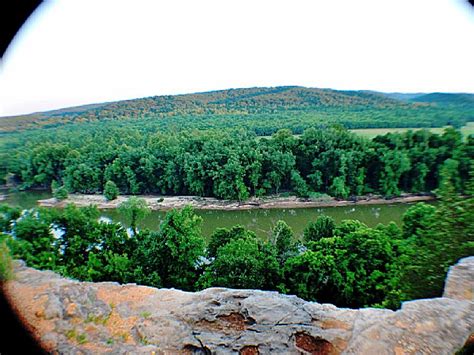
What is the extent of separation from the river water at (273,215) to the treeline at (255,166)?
1.11 metres

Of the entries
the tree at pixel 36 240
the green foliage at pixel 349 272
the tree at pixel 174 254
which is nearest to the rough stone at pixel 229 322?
the tree at pixel 36 240

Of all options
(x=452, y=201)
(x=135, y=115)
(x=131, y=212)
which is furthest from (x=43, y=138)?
(x=135, y=115)

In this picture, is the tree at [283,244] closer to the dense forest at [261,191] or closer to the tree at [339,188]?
the dense forest at [261,191]

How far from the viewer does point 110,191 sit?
18.9 metres

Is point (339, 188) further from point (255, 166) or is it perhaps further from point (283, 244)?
point (283, 244)

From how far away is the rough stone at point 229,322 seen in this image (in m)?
2.69

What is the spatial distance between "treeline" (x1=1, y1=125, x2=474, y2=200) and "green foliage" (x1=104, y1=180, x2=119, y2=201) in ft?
2.84

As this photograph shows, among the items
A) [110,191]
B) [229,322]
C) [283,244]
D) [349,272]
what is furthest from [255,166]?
[229,322]

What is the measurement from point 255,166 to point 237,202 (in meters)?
2.40

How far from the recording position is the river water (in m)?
15.2

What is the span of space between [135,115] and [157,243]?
137 ft

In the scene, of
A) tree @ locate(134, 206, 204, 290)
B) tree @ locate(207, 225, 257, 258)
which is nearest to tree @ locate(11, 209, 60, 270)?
tree @ locate(134, 206, 204, 290)

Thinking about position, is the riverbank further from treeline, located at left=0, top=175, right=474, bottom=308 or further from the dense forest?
treeline, located at left=0, top=175, right=474, bottom=308

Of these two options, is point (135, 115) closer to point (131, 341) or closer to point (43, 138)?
point (43, 138)
